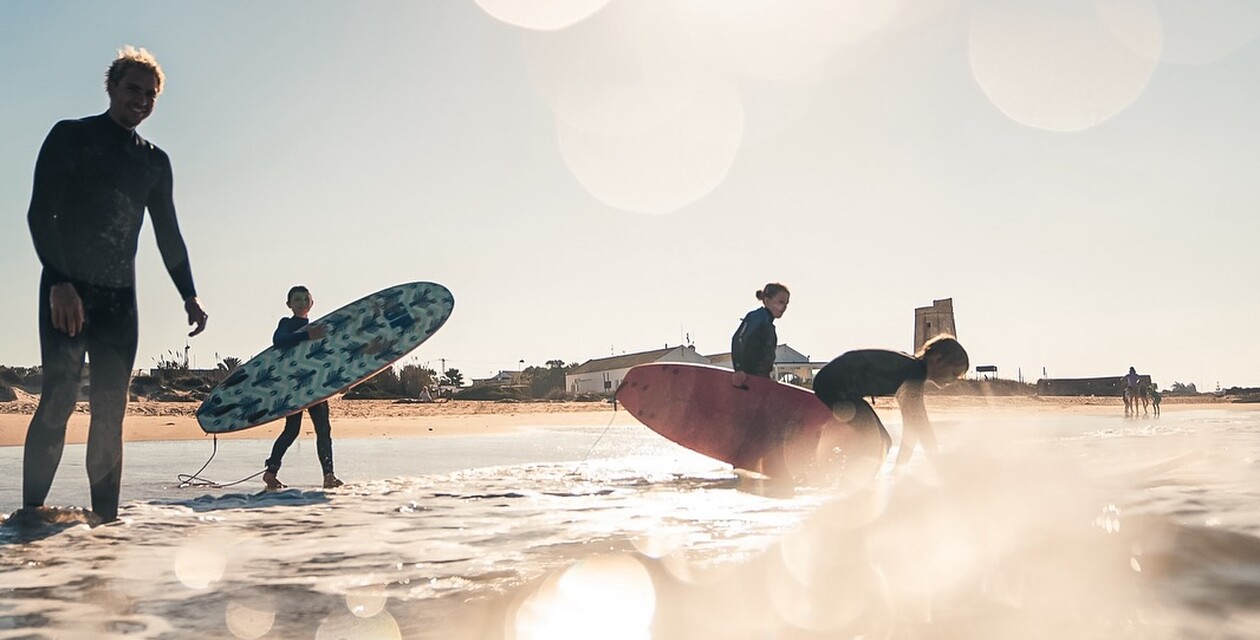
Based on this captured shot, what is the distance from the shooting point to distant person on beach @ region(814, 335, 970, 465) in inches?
231

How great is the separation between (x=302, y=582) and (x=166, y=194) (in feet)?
9.47

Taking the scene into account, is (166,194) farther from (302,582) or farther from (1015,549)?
(1015,549)

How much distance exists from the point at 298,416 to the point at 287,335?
0.71 meters

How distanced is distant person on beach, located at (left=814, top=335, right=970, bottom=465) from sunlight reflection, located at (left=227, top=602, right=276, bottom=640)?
4.34 m

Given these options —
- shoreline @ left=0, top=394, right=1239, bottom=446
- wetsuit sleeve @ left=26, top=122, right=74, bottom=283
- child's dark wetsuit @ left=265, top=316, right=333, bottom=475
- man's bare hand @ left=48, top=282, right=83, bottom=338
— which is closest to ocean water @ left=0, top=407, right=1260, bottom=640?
child's dark wetsuit @ left=265, top=316, right=333, bottom=475

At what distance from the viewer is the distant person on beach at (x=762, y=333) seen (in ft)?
24.4

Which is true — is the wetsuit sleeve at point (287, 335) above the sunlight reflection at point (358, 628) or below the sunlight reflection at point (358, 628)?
above

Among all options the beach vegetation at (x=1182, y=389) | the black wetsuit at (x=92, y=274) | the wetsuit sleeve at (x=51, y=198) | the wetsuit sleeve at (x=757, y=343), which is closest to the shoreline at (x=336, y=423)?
the black wetsuit at (x=92, y=274)

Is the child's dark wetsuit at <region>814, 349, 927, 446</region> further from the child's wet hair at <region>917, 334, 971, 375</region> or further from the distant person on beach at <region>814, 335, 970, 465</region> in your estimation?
the child's wet hair at <region>917, 334, 971, 375</region>

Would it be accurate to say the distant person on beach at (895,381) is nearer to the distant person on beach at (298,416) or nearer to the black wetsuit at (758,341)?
the black wetsuit at (758,341)

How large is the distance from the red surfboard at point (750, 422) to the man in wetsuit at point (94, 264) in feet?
15.9

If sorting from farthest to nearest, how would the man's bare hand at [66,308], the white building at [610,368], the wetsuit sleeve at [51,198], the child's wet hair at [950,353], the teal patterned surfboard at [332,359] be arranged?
the white building at [610,368] → the teal patterned surfboard at [332,359] → the child's wet hair at [950,353] → the wetsuit sleeve at [51,198] → the man's bare hand at [66,308]

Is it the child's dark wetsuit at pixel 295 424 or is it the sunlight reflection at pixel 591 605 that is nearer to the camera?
the sunlight reflection at pixel 591 605

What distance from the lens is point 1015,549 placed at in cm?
316
